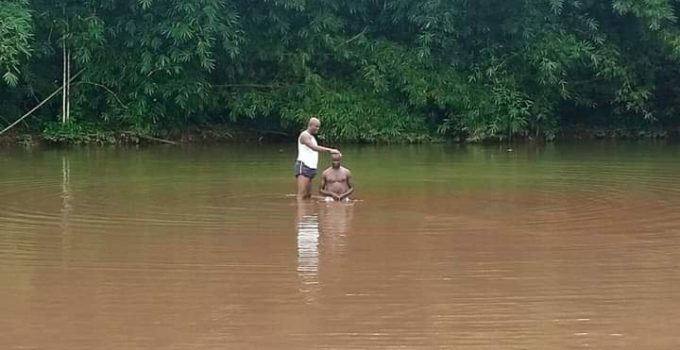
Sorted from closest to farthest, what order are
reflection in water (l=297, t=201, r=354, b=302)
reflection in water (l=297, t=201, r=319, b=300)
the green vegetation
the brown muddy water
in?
the brown muddy water, reflection in water (l=297, t=201, r=319, b=300), reflection in water (l=297, t=201, r=354, b=302), the green vegetation

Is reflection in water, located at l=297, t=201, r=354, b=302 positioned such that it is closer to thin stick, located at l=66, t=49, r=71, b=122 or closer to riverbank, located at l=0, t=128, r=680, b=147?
riverbank, located at l=0, t=128, r=680, b=147

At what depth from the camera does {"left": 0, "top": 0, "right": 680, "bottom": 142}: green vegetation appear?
2425 cm

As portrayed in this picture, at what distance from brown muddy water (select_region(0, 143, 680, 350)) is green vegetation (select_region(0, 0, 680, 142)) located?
8322 mm

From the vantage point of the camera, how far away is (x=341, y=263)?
8.90m

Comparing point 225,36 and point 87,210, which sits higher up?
point 225,36

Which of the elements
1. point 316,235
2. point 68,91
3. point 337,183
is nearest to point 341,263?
point 316,235

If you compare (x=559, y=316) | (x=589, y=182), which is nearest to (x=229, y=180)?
(x=589, y=182)

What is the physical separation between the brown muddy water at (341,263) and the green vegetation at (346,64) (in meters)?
8.32

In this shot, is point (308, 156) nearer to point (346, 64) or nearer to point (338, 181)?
point (338, 181)

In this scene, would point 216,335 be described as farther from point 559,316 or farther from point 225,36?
point 225,36

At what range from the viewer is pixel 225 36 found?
24.1 m

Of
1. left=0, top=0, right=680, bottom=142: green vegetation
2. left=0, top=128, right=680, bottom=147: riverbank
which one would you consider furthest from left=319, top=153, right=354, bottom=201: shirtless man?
left=0, top=128, right=680, bottom=147: riverbank

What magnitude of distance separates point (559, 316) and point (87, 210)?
6.60 m

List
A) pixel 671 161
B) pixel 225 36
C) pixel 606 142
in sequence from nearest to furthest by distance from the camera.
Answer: pixel 671 161 < pixel 225 36 < pixel 606 142
